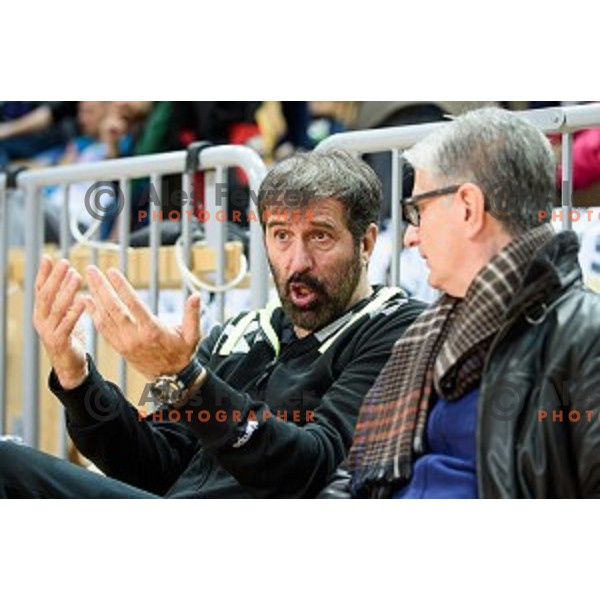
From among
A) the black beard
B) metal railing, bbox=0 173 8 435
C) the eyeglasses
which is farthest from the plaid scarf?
metal railing, bbox=0 173 8 435

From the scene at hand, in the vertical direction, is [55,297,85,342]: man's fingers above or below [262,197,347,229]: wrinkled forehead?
below

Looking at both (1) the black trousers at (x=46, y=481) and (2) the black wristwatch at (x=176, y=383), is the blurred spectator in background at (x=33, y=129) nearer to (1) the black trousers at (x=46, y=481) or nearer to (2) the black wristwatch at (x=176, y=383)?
(1) the black trousers at (x=46, y=481)

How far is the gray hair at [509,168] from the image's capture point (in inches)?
73.4

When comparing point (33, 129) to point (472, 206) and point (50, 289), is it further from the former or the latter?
point (472, 206)

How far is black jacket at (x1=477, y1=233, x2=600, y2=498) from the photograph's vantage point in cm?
177

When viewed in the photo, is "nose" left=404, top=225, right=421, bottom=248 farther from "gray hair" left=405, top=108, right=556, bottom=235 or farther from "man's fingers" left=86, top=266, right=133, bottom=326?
"man's fingers" left=86, top=266, right=133, bottom=326

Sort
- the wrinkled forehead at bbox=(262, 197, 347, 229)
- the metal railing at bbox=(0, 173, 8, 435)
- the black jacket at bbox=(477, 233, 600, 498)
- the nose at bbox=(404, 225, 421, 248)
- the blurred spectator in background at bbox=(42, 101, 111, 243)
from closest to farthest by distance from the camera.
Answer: the black jacket at bbox=(477, 233, 600, 498) < the nose at bbox=(404, 225, 421, 248) < the wrinkled forehead at bbox=(262, 197, 347, 229) < the blurred spectator in background at bbox=(42, 101, 111, 243) < the metal railing at bbox=(0, 173, 8, 435)

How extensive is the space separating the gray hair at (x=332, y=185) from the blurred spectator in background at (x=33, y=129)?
3.40ft

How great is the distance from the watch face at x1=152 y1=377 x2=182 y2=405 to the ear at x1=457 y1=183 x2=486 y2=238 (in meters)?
0.41

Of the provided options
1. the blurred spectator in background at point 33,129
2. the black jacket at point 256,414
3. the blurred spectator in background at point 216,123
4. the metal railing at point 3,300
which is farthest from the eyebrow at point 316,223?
the metal railing at point 3,300
